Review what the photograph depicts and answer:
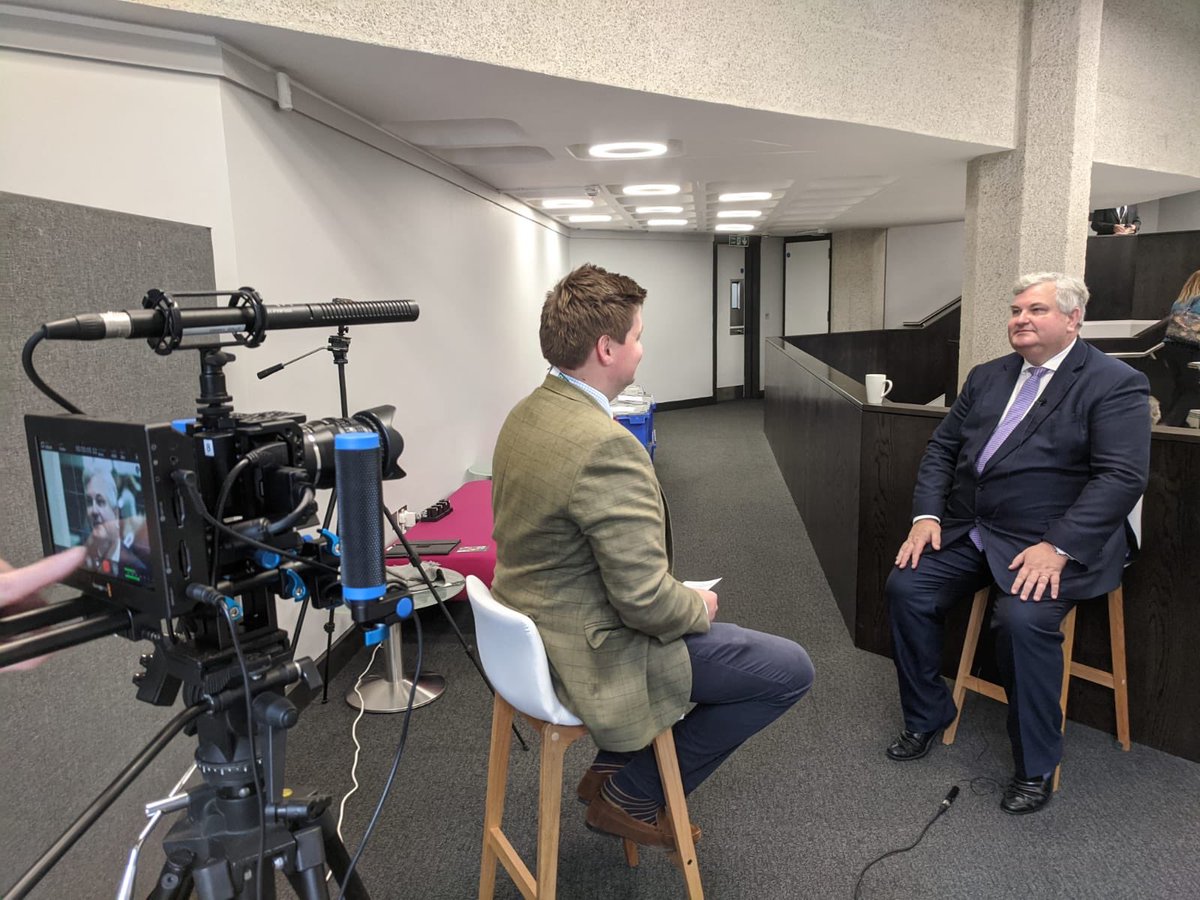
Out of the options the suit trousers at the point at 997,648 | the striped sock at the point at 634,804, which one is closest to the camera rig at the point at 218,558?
the striped sock at the point at 634,804

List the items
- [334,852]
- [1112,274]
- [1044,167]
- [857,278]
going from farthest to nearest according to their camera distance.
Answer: [857,278] → [1112,274] → [1044,167] → [334,852]

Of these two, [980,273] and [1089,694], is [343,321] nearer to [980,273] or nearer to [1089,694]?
[1089,694]

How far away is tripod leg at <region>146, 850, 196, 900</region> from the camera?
96 cm

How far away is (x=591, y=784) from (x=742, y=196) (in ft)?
16.7

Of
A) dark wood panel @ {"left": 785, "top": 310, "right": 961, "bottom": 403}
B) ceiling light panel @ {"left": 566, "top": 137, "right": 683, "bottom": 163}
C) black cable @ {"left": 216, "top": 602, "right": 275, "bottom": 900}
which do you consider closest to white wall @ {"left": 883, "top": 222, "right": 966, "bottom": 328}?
dark wood panel @ {"left": 785, "top": 310, "right": 961, "bottom": 403}

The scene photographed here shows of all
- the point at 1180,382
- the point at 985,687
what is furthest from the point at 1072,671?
the point at 1180,382

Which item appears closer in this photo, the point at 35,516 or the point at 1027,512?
the point at 35,516

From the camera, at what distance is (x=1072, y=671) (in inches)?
90.9

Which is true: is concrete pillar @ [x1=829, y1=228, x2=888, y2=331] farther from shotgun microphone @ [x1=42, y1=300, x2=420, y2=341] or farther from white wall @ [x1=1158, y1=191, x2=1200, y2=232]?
shotgun microphone @ [x1=42, y1=300, x2=420, y2=341]

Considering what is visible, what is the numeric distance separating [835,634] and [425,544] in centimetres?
175

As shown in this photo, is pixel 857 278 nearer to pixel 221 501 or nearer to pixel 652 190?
pixel 652 190

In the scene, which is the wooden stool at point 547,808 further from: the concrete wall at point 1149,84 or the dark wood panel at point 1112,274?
the dark wood panel at point 1112,274

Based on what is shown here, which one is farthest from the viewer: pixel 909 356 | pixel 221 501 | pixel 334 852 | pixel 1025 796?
pixel 909 356

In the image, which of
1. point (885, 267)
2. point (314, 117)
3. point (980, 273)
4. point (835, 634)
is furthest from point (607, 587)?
point (885, 267)
